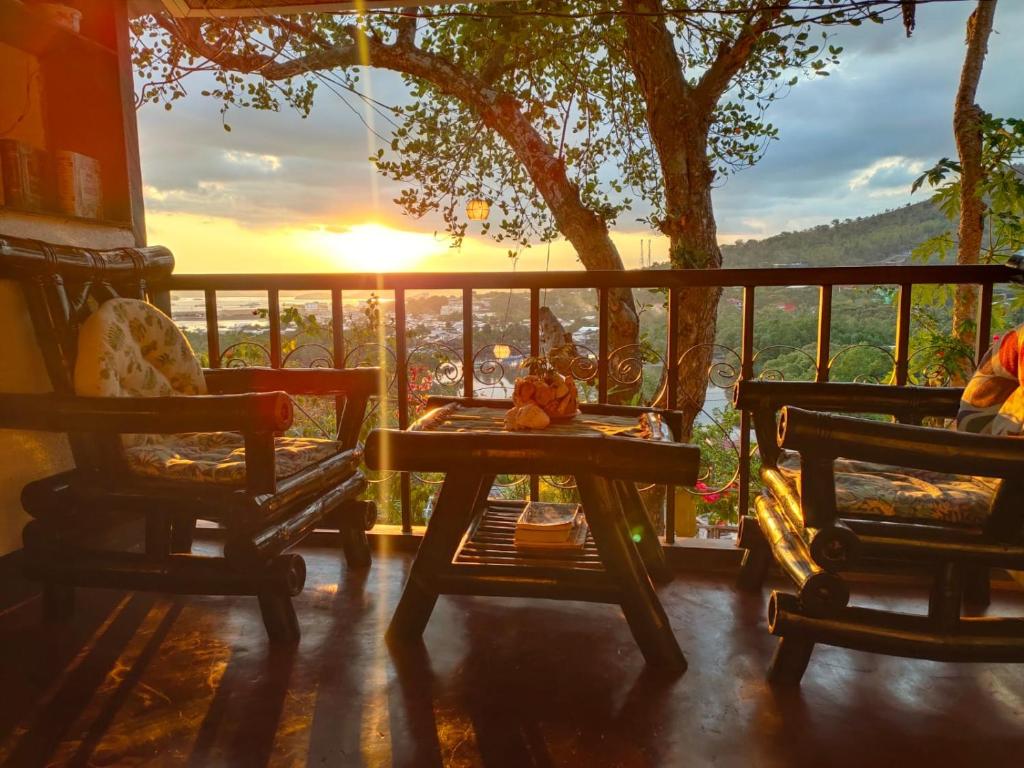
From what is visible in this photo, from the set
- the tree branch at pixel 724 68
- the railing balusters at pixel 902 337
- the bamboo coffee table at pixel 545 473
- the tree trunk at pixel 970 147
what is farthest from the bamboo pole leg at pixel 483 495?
the tree branch at pixel 724 68

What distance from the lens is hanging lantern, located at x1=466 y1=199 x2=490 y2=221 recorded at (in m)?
6.88

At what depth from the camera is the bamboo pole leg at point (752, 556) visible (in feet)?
6.76

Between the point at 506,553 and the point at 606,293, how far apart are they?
1.01m

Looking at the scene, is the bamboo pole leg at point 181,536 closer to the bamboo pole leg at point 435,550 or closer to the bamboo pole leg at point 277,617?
the bamboo pole leg at point 277,617

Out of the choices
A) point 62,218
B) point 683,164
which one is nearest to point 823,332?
point 62,218

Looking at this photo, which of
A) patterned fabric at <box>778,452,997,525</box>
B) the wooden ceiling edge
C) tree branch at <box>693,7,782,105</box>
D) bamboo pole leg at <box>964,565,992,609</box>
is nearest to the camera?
patterned fabric at <box>778,452,997,525</box>

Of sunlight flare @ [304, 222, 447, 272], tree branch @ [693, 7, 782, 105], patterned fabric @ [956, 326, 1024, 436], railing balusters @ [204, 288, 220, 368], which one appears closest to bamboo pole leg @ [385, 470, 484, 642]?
sunlight flare @ [304, 222, 447, 272]

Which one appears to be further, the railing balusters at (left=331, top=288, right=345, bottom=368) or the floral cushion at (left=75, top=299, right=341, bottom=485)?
the railing balusters at (left=331, top=288, right=345, bottom=368)

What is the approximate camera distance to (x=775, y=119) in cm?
Answer: 648

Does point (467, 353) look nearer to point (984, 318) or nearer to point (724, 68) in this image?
point (984, 318)

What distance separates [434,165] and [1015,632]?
22.0 feet

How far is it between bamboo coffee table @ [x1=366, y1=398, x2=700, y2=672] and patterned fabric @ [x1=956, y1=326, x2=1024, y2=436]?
80cm

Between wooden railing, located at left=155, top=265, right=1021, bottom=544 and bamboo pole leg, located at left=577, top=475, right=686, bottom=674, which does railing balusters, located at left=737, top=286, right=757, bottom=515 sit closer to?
wooden railing, located at left=155, top=265, right=1021, bottom=544

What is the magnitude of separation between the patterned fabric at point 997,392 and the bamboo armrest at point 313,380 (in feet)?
5.76
